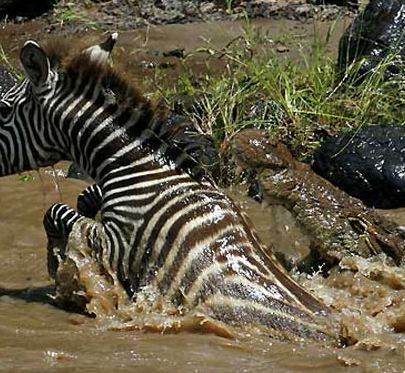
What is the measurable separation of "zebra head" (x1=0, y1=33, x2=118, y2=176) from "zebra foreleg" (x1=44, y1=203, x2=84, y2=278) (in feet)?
1.09

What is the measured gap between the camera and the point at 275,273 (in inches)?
241

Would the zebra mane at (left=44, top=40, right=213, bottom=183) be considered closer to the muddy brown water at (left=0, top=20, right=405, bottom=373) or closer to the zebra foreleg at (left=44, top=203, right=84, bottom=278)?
the muddy brown water at (left=0, top=20, right=405, bottom=373)

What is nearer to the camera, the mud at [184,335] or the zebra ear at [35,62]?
the mud at [184,335]

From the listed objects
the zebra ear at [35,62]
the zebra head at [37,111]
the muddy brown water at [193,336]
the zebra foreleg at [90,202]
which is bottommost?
the muddy brown water at [193,336]

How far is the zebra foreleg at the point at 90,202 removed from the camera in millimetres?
7180

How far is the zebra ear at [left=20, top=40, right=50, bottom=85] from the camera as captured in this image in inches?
268

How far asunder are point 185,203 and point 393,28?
5.57 m

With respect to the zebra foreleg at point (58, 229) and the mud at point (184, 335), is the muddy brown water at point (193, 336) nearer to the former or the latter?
the mud at point (184, 335)

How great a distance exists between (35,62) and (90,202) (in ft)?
3.21

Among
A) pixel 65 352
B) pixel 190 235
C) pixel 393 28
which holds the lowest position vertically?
pixel 65 352

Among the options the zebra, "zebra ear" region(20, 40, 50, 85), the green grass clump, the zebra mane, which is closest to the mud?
the zebra

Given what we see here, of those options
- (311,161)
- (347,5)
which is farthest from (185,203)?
(347,5)

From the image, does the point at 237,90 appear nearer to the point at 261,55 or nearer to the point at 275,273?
the point at 261,55

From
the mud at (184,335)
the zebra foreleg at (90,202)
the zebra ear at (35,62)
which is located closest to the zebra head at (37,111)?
the zebra ear at (35,62)
